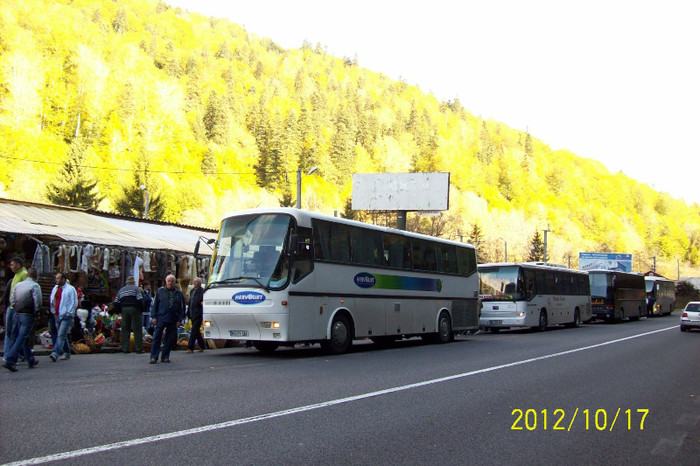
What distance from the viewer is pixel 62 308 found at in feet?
45.5

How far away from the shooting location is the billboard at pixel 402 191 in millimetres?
46406

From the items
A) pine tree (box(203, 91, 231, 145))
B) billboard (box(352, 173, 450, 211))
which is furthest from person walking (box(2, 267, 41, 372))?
pine tree (box(203, 91, 231, 145))

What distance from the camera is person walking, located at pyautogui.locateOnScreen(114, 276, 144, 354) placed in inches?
629

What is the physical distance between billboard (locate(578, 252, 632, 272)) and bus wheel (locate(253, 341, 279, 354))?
74.6m

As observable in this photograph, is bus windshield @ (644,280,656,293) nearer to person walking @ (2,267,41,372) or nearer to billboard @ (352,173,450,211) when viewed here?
billboard @ (352,173,450,211)

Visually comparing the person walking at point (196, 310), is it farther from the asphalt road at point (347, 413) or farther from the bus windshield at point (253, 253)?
the asphalt road at point (347, 413)

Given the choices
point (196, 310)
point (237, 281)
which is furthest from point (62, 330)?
point (237, 281)

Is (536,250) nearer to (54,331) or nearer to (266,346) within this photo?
Answer: (266,346)

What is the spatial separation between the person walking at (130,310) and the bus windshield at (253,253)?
190 centimetres

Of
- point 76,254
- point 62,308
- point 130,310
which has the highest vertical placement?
point 76,254

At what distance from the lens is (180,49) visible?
15762cm

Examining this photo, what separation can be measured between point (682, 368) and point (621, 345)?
654cm

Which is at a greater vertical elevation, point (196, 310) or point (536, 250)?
point (536, 250)

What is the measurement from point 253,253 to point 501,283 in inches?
650
